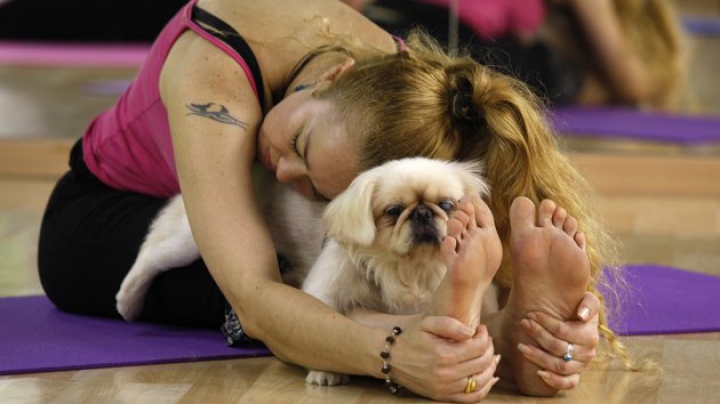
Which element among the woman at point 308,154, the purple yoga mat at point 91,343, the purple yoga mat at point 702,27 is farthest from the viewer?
the purple yoga mat at point 702,27

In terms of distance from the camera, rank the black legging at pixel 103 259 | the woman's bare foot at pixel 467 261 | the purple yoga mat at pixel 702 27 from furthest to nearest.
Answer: the purple yoga mat at pixel 702 27 < the black legging at pixel 103 259 < the woman's bare foot at pixel 467 261

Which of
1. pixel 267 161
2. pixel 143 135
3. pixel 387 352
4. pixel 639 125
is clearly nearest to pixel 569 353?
pixel 387 352

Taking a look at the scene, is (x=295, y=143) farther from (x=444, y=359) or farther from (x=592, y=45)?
(x=592, y=45)

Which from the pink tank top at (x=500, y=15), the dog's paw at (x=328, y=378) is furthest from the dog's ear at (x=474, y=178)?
the pink tank top at (x=500, y=15)

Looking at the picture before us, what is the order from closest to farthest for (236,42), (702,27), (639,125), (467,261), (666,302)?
(467,261) < (236,42) < (666,302) < (639,125) < (702,27)

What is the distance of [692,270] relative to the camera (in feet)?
9.18

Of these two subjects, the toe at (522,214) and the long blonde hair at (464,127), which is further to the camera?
the long blonde hair at (464,127)

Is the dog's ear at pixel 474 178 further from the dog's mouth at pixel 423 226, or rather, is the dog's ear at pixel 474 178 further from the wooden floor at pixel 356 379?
the wooden floor at pixel 356 379

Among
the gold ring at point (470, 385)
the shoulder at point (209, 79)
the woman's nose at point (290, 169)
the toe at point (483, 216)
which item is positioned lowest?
the gold ring at point (470, 385)

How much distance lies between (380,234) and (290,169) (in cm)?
22

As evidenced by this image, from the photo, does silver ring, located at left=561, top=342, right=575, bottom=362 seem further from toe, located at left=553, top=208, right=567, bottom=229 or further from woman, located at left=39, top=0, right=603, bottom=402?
toe, located at left=553, top=208, right=567, bottom=229

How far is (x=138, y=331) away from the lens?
2.14 meters

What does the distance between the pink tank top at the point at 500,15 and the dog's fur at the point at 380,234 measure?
2.18m

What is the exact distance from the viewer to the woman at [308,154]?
1.68 m
